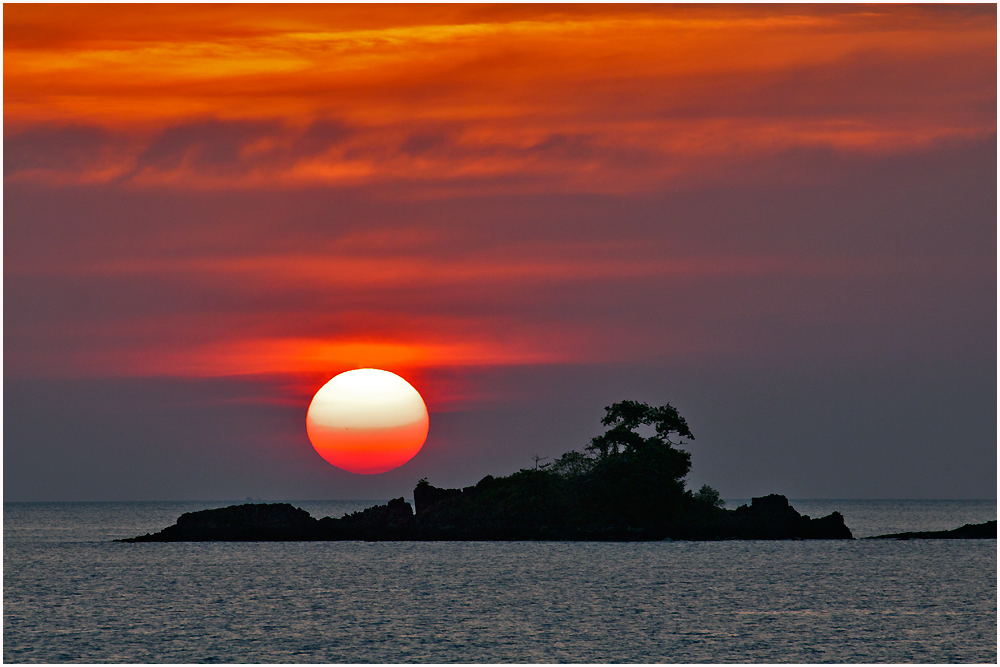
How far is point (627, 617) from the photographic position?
199 feet

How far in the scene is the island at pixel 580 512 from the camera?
11550 cm

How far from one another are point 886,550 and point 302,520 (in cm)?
6494

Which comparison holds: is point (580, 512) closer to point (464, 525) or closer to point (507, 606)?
point (464, 525)

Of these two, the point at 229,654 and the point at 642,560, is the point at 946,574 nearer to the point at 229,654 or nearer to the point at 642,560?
the point at 642,560

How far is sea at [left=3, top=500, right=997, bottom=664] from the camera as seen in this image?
50.2 meters

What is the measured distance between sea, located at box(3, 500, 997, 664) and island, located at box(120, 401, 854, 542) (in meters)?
6.59

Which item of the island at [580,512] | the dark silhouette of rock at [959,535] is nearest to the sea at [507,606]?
the island at [580,512]

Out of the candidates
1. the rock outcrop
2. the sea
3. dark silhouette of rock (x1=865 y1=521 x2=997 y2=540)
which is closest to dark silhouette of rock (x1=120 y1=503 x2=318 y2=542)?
the rock outcrop

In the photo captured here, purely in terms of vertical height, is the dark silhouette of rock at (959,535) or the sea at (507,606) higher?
the dark silhouette of rock at (959,535)

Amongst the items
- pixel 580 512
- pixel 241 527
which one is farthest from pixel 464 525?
pixel 241 527

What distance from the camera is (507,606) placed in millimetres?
65562

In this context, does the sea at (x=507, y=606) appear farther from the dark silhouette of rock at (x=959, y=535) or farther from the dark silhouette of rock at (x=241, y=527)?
the dark silhouette of rock at (x=959, y=535)

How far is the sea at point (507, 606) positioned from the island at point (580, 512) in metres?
6.59

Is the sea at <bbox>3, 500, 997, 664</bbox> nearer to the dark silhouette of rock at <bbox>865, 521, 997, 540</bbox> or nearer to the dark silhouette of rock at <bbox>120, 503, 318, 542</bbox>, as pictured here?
the dark silhouette of rock at <bbox>120, 503, 318, 542</bbox>
